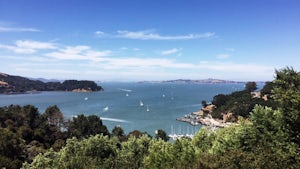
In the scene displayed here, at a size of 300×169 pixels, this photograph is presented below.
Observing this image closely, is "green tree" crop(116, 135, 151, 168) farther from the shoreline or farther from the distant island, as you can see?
the distant island

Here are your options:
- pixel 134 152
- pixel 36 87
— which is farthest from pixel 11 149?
pixel 36 87

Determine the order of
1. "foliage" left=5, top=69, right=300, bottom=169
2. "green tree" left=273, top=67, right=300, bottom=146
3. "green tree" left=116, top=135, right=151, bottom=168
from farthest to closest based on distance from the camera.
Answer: "green tree" left=116, top=135, right=151, bottom=168, "green tree" left=273, top=67, right=300, bottom=146, "foliage" left=5, top=69, right=300, bottom=169

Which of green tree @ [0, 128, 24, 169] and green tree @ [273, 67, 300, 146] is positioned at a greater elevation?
green tree @ [273, 67, 300, 146]

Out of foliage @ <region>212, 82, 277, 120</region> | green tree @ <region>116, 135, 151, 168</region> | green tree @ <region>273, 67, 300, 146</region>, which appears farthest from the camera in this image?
foliage @ <region>212, 82, 277, 120</region>

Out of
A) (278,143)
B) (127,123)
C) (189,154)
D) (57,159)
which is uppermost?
(278,143)

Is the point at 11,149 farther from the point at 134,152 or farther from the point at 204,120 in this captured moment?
the point at 204,120

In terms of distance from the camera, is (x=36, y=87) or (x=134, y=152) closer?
A: (x=134, y=152)

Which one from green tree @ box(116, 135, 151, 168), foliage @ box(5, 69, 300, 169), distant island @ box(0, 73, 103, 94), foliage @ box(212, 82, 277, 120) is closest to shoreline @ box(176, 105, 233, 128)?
foliage @ box(212, 82, 277, 120)

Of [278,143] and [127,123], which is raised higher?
[278,143]

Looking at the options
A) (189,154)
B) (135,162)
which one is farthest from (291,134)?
(135,162)

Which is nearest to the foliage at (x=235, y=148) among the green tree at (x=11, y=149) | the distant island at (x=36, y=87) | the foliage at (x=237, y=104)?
the green tree at (x=11, y=149)

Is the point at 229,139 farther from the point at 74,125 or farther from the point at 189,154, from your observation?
the point at 74,125
